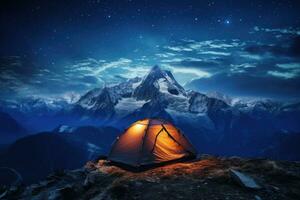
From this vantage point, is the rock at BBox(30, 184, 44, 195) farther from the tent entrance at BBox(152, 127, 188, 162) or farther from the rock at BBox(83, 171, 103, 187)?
the tent entrance at BBox(152, 127, 188, 162)

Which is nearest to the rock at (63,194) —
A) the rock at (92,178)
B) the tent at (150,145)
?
the rock at (92,178)

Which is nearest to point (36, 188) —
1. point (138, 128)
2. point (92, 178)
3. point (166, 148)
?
point (92, 178)

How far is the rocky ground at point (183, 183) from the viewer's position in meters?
12.0

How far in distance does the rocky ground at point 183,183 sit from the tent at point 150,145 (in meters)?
0.96

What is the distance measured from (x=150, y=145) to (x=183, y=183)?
18.2 ft

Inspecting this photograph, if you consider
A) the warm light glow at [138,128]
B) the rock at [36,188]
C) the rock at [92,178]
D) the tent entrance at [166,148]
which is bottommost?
the rock at [36,188]

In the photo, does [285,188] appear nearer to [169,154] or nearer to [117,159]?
[169,154]

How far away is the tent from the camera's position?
60.1ft

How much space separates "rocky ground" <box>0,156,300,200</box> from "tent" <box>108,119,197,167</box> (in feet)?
3.16

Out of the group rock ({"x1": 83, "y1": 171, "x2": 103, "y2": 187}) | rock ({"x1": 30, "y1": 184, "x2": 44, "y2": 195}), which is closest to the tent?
rock ({"x1": 83, "y1": 171, "x2": 103, "y2": 187})

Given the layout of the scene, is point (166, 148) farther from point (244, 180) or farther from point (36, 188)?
point (36, 188)

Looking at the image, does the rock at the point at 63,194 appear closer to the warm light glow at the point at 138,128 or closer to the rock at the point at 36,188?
the rock at the point at 36,188

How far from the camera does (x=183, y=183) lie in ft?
44.7

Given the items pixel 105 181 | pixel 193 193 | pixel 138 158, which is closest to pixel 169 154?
pixel 138 158
